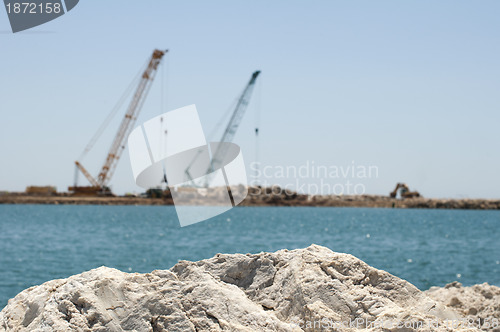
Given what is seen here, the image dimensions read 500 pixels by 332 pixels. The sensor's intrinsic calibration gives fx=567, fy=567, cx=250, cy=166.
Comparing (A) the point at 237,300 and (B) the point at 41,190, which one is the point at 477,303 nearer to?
(A) the point at 237,300

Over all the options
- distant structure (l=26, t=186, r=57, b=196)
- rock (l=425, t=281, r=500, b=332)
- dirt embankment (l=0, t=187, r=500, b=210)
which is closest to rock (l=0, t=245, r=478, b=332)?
rock (l=425, t=281, r=500, b=332)

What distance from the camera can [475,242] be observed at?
119 ft

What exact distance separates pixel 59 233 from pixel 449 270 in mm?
26154

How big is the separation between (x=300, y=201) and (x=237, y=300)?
11339 centimetres

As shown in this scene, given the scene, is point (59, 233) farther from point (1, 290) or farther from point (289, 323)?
point (289, 323)

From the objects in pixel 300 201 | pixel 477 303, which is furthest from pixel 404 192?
pixel 477 303

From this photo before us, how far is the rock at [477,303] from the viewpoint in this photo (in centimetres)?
660

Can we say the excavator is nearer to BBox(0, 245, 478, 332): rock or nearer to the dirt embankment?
the dirt embankment

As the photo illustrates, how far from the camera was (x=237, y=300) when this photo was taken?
188 inches

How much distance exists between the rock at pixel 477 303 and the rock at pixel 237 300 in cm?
159

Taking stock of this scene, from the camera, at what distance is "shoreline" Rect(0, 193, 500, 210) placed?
108m

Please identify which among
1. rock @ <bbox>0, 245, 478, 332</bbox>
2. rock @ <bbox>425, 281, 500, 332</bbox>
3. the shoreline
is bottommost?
the shoreline

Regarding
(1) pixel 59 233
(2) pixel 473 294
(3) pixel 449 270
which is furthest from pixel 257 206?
(2) pixel 473 294

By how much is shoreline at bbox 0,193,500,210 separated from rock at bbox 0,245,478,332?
335 ft
